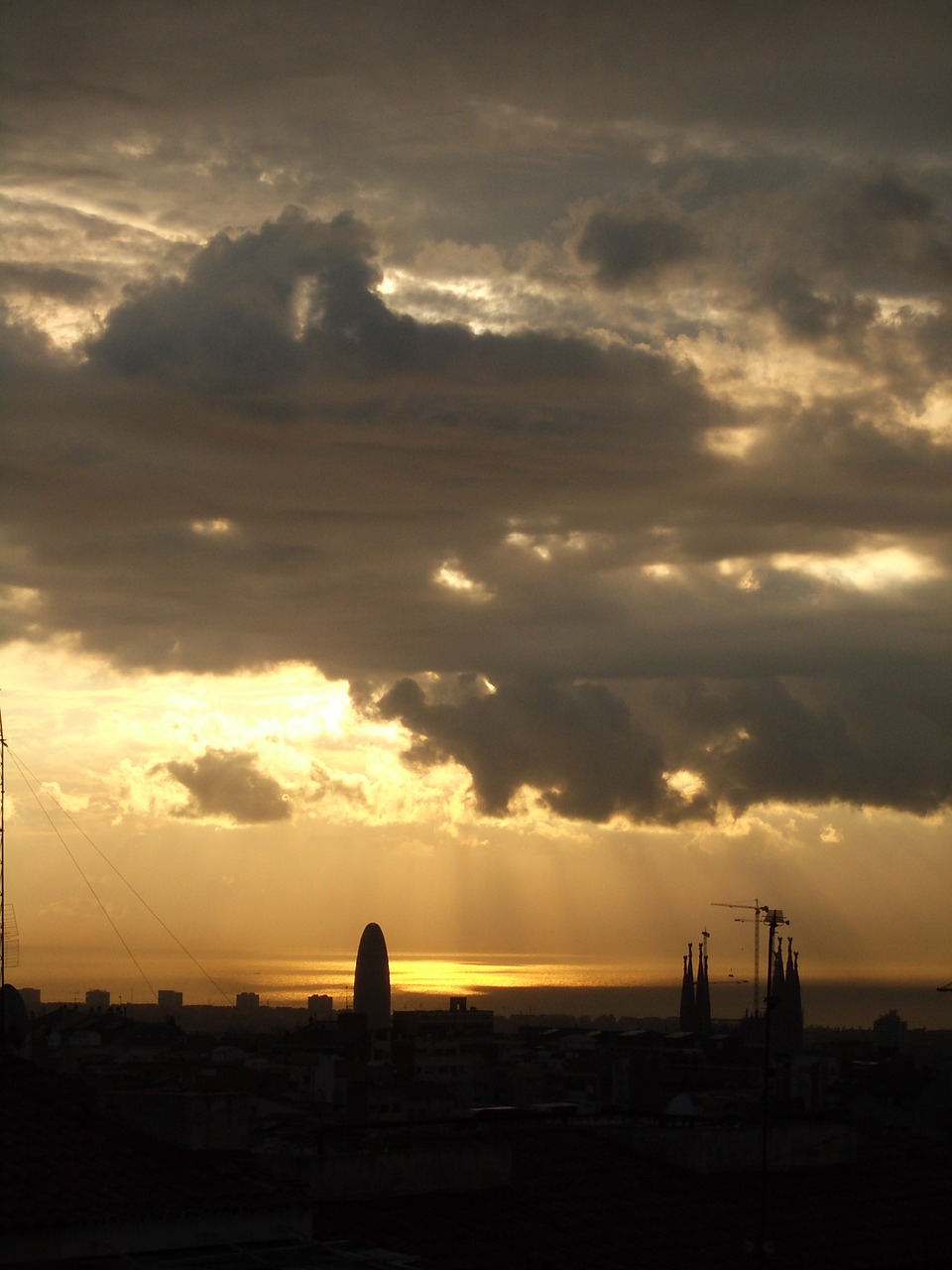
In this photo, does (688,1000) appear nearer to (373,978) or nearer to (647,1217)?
(373,978)

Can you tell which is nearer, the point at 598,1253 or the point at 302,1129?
the point at 598,1253

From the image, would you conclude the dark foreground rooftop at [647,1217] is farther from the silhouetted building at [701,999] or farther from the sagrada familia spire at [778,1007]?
the silhouetted building at [701,999]

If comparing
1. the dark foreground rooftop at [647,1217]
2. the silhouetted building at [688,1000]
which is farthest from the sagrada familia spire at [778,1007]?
the dark foreground rooftop at [647,1217]

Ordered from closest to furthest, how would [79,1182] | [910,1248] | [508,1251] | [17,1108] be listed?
[79,1182] < [17,1108] < [508,1251] < [910,1248]

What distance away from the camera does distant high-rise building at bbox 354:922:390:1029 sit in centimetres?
12788

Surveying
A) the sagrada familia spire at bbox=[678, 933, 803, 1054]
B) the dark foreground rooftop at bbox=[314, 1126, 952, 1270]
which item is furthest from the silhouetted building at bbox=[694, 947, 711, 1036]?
the dark foreground rooftop at bbox=[314, 1126, 952, 1270]

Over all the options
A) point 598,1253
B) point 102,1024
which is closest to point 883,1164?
point 598,1253

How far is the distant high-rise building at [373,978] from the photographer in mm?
127875

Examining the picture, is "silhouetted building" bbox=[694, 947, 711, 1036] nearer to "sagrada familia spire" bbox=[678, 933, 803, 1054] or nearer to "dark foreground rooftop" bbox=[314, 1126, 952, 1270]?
"sagrada familia spire" bbox=[678, 933, 803, 1054]

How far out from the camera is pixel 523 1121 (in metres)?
32.5

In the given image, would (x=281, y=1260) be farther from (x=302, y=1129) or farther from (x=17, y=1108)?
(x=302, y=1129)

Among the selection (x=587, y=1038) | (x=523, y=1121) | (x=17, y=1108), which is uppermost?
(x=17, y=1108)

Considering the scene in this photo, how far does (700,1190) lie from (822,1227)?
2182 millimetres

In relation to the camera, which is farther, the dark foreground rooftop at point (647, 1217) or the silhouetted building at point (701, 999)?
the silhouetted building at point (701, 999)
